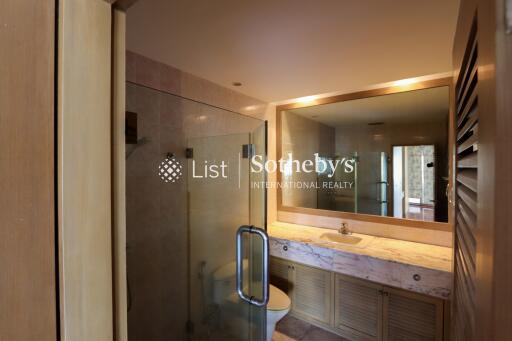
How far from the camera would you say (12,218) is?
15.8 inches

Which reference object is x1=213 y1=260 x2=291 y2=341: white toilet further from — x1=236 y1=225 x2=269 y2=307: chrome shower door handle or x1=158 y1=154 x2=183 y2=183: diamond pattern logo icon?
x1=158 y1=154 x2=183 y2=183: diamond pattern logo icon

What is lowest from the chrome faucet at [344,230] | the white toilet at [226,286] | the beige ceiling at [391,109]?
the white toilet at [226,286]

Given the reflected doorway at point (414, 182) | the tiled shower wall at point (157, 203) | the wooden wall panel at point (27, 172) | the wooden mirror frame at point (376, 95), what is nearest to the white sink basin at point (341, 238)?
the wooden mirror frame at point (376, 95)

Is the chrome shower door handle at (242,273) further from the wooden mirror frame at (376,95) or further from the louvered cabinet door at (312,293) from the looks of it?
the wooden mirror frame at (376,95)

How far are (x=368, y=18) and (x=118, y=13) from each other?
47.5 inches

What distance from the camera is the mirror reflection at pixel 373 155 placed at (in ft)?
7.12

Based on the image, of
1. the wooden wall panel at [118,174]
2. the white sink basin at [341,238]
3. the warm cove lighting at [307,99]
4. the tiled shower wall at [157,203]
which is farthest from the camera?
the warm cove lighting at [307,99]

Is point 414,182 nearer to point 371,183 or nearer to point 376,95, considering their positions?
point 371,183

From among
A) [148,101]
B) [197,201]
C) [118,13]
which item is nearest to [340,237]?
[197,201]

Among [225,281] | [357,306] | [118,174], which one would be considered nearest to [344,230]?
[357,306]

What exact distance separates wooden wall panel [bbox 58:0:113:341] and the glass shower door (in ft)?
3.51

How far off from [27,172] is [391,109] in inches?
108

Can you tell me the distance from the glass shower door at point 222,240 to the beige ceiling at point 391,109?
126cm

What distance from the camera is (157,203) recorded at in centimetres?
149
